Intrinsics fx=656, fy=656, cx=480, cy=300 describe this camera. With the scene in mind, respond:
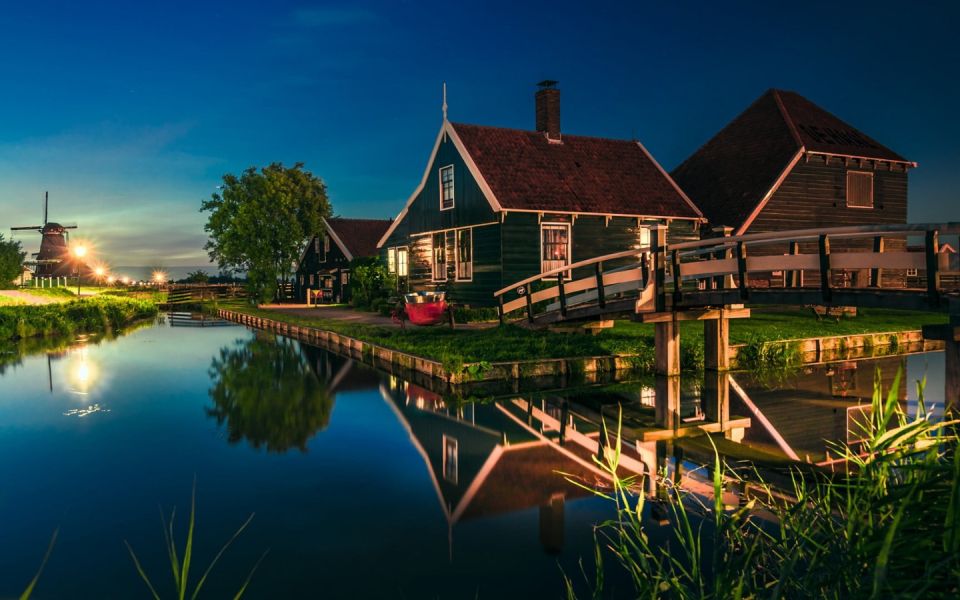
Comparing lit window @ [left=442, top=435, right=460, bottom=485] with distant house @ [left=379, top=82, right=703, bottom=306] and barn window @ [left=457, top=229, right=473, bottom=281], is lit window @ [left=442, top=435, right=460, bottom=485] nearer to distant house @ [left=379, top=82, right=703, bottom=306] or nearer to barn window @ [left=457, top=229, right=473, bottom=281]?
distant house @ [left=379, top=82, right=703, bottom=306]

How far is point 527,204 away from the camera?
2427 centimetres

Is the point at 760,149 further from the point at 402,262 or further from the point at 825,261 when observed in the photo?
the point at 825,261

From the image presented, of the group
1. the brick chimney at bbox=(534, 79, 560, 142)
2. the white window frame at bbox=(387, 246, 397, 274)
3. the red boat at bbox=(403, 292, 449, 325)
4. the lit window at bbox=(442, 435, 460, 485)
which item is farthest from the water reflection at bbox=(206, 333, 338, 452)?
the brick chimney at bbox=(534, 79, 560, 142)

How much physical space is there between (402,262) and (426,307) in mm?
12057

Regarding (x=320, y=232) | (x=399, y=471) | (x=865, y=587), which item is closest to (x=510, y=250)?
(x=399, y=471)

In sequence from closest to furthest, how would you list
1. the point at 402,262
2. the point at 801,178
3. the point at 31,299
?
the point at 801,178 → the point at 402,262 → the point at 31,299

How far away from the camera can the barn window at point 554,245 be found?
24.8m

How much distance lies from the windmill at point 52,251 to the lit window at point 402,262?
62038 mm

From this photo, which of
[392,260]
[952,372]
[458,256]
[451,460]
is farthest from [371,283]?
[952,372]

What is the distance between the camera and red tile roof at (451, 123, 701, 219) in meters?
25.0

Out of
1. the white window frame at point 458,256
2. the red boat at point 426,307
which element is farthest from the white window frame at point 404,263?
the red boat at point 426,307

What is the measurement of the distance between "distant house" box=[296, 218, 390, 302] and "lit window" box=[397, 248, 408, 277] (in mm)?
10297

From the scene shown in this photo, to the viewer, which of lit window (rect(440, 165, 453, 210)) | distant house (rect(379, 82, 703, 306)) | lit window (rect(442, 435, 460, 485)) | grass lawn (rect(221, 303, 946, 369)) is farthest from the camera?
lit window (rect(440, 165, 453, 210))

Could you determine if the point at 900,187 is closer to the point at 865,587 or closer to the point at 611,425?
the point at 611,425
